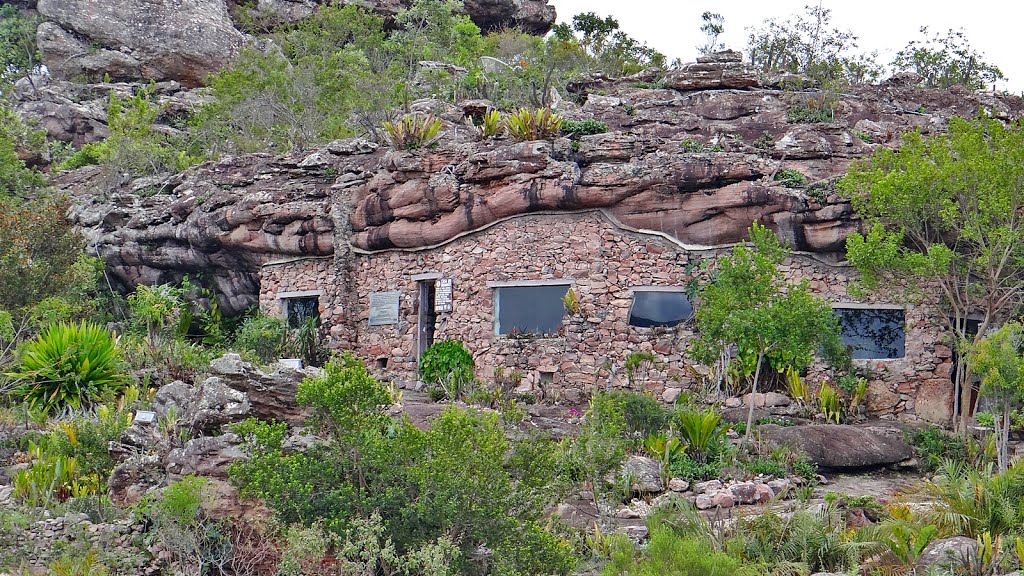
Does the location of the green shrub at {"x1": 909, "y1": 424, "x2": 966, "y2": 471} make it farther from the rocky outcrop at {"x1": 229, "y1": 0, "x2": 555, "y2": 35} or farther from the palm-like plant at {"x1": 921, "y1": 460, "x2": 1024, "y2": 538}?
the rocky outcrop at {"x1": 229, "y1": 0, "x2": 555, "y2": 35}

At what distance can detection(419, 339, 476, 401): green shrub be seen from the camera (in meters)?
16.6

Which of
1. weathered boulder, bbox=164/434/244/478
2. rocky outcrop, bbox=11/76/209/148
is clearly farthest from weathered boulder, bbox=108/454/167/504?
rocky outcrop, bbox=11/76/209/148

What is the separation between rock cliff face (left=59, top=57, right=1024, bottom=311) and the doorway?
2.97 ft

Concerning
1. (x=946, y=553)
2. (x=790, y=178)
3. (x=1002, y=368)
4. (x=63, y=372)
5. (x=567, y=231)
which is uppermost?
(x=790, y=178)

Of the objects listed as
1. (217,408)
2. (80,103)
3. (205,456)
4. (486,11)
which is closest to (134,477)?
(205,456)

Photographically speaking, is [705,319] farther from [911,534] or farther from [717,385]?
[911,534]

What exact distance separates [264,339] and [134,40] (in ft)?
69.7

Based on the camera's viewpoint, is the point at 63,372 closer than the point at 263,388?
No

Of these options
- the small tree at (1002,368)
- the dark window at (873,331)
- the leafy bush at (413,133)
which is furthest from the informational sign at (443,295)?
the small tree at (1002,368)

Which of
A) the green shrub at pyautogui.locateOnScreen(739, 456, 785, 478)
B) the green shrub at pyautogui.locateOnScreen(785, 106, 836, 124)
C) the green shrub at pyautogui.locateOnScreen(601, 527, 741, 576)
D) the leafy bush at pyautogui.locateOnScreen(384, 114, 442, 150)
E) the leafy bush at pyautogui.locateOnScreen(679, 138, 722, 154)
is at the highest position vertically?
the green shrub at pyautogui.locateOnScreen(785, 106, 836, 124)

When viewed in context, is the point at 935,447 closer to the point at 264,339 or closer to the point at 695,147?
the point at 695,147

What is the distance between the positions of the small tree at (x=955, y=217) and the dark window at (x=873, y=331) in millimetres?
938

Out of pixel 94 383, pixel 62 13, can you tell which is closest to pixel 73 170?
pixel 62 13

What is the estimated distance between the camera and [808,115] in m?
19.1
